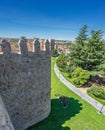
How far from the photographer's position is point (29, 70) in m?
11.2

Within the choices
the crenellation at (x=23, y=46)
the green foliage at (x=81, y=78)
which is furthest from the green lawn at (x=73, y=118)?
the crenellation at (x=23, y=46)

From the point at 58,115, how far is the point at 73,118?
1.58m

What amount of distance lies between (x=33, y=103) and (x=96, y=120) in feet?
24.3

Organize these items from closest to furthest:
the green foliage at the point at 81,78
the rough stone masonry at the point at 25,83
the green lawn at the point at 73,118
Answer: the rough stone masonry at the point at 25,83 → the green lawn at the point at 73,118 → the green foliage at the point at 81,78

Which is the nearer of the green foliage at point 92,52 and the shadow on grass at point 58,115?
the shadow on grass at point 58,115

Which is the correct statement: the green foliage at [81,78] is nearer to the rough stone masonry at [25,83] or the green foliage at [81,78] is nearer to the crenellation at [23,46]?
the rough stone masonry at [25,83]

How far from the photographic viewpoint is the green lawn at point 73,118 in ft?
43.2

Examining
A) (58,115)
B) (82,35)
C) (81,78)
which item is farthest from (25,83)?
(82,35)

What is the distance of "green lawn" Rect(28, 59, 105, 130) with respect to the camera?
13171 mm

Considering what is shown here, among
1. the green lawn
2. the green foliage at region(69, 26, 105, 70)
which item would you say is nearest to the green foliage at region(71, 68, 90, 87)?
the green foliage at region(69, 26, 105, 70)

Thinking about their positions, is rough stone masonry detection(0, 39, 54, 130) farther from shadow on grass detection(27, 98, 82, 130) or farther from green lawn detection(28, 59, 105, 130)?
green lawn detection(28, 59, 105, 130)

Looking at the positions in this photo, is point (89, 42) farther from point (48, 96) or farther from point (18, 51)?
point (18, 51)

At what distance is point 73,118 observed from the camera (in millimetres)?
14789

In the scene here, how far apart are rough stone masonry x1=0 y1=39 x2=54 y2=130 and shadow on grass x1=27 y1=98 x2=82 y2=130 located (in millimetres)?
598
